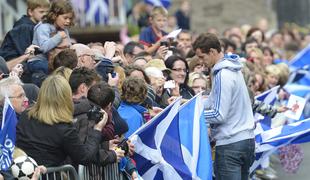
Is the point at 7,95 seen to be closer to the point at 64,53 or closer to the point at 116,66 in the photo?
the point at 64,53

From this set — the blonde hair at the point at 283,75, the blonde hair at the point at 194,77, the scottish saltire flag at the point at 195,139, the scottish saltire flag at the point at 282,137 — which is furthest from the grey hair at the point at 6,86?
the blonde hair at the point at 283,75

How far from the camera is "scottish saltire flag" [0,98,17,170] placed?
9.20 m

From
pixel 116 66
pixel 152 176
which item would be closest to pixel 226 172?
pixel 152 176

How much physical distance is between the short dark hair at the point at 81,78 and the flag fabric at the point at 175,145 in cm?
73

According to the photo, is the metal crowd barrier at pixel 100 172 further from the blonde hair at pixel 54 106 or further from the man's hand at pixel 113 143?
the blonde hair at pixel 54 106

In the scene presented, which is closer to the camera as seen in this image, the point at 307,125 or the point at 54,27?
the point at 54,27

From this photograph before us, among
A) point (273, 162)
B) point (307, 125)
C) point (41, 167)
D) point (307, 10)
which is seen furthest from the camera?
point (307, 10)

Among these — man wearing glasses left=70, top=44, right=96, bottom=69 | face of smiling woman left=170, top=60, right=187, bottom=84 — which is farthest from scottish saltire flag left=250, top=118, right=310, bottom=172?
man wearing glasses left=70, top=44, right=96, bottom=69

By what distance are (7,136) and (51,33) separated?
296 centimetres

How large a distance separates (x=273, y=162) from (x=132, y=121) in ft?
25.9

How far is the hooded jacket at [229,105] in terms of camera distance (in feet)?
36.2

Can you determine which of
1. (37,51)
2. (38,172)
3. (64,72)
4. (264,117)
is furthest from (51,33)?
(264,117)

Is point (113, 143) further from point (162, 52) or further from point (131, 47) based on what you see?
Answer: point (131, 47)

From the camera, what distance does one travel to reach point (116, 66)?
12.0m
